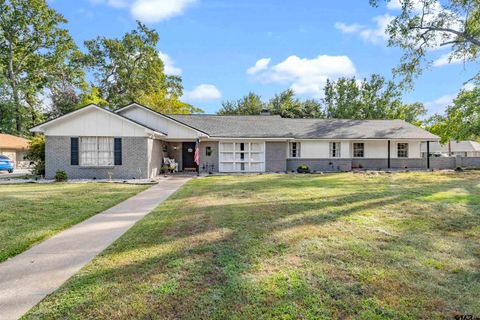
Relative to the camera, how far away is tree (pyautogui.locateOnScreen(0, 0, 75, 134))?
34438 mm

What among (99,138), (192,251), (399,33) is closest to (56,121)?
(99,138)

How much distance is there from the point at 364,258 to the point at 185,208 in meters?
5.30

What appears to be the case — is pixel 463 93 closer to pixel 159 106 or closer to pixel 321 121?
pixel 321 121

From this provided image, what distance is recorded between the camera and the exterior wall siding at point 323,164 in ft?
77.8

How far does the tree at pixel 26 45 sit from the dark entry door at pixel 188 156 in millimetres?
25062

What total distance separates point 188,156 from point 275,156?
22.5ft

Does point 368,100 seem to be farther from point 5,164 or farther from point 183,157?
point 5,164

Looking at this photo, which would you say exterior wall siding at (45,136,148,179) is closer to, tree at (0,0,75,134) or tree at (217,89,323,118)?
tree at (0,0,75,134)

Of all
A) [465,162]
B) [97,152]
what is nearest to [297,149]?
[97,152]

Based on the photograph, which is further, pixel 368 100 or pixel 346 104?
pixel 346 104

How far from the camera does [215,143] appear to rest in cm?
2212

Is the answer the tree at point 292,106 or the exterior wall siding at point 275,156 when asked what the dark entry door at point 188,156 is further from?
the tree at point 292,106

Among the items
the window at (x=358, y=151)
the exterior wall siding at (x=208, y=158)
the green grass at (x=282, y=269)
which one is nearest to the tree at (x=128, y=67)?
the exterior wall siding at (x=208, y=158)

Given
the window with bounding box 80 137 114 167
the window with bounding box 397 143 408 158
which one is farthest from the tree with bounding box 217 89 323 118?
the window with bounding box 80 137 114 167
